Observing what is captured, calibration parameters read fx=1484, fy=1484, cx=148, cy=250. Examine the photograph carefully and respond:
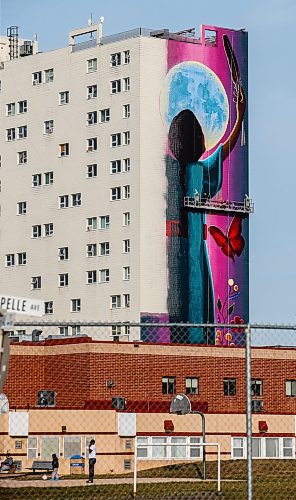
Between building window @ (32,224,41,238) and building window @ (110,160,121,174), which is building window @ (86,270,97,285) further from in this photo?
building window @ (110,160,121,174)

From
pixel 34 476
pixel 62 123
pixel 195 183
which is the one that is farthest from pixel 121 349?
pixel 62 123

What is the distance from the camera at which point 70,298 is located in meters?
129

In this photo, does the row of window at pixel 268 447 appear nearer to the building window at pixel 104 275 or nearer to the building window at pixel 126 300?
the building window at pixel 126 300

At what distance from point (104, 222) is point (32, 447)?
58.7 m

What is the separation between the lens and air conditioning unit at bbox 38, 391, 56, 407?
287ft

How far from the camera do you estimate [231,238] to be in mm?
128750

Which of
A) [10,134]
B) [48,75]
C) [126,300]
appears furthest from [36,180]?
[126,300]

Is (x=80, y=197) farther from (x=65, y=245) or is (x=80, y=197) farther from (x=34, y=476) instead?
(x=34, y=476)

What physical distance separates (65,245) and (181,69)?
18508mm

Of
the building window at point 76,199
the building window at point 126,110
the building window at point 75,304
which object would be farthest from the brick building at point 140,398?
the building window at point 76,199

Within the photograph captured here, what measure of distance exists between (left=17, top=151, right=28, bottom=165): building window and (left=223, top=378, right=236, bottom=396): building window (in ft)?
167

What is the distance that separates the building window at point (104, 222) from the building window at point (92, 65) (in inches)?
513

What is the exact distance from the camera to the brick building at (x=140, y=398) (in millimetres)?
72438

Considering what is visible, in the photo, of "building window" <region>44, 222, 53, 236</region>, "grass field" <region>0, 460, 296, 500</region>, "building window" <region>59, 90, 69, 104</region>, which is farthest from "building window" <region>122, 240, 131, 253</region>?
"grass field" <region>0, 460, 296, 500</region>
